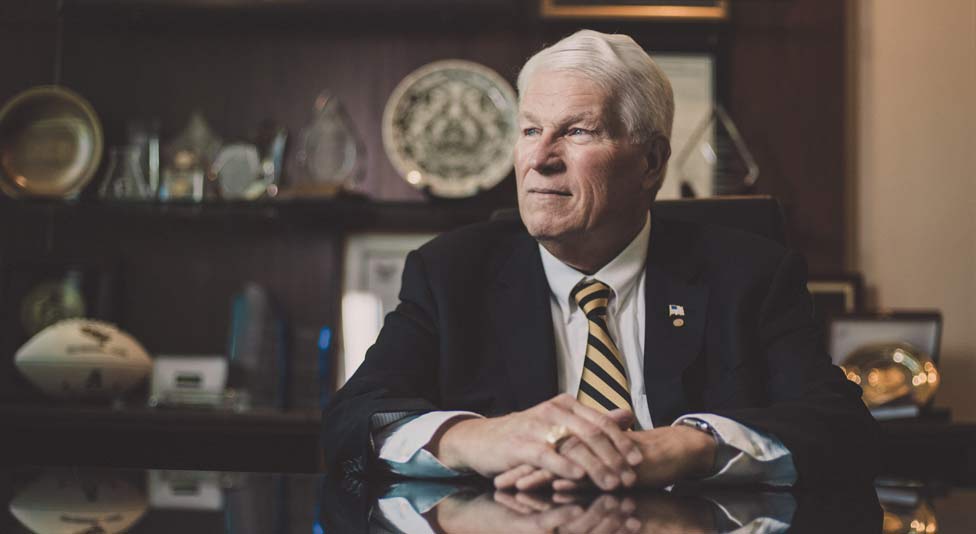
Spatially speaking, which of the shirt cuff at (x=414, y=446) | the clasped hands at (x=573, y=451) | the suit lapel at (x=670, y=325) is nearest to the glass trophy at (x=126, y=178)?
the suit lapel at (x=670, y=325)

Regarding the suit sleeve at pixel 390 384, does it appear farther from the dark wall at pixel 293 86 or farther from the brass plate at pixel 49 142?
the brass plate at pixel 49 142

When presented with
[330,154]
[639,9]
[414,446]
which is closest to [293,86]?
[330,154]

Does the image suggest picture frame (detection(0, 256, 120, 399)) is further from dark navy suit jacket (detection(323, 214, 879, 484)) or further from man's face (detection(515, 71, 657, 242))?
man's face (detection(515, 71, 657, 242))

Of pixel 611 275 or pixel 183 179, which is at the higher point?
pixel 183 179

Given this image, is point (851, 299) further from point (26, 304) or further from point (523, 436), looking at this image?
point (26, 304)

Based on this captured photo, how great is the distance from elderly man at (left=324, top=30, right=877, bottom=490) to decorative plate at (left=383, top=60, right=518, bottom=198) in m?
1.28

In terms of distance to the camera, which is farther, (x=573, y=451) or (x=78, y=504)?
(x=573, y=451)

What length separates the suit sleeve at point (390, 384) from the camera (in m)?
1.47

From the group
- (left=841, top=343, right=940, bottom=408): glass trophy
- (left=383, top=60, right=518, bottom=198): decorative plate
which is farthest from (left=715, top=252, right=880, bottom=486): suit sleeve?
(left=383, top=60, right=518, bottom=198): decorative plate

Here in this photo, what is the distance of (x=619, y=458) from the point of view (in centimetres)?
124

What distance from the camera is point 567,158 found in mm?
1802

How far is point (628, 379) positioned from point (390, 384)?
40 cm

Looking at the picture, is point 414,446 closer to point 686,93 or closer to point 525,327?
point 525,327

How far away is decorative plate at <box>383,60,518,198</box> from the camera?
323 centimetres
